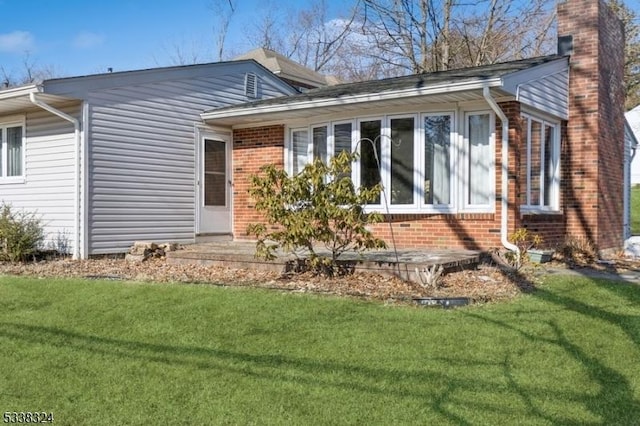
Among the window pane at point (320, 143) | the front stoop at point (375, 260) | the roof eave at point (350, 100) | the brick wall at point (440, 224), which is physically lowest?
the front stoop at point (375, 260)

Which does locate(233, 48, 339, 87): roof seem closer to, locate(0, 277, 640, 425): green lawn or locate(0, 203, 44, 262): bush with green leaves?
locate(0, 203, 44, 262): bush with green leaves

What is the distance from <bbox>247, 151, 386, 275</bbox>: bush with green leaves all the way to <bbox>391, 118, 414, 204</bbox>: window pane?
2.31 meters

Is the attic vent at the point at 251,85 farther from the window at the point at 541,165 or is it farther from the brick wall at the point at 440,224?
the window at the point at 541,165

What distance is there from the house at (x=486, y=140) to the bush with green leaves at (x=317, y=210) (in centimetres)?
148

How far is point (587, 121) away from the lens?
33.9 feet

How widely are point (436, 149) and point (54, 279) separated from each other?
5861 millimetres

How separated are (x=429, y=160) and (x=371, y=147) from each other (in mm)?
1068

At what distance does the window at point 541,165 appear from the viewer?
31.5 ft

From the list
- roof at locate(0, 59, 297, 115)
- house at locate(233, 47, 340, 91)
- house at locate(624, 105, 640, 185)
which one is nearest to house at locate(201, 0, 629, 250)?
roof at locate(0, 59, 297, 115)

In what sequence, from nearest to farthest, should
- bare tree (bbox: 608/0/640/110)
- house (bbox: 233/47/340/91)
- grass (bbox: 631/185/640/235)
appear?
house (bbox: 233/47/340/91) → grass (bbox: 631/185/640/235) → bare tree (bbox: 608/0/640/110)

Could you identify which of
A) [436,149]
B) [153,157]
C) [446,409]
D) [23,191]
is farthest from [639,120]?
[446,409]

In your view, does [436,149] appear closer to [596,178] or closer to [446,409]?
[596,178]

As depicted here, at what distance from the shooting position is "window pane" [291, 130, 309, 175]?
1126 centimetres

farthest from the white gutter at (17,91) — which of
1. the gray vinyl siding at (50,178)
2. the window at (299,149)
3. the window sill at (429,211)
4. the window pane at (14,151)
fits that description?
the window sill at (429,211)
